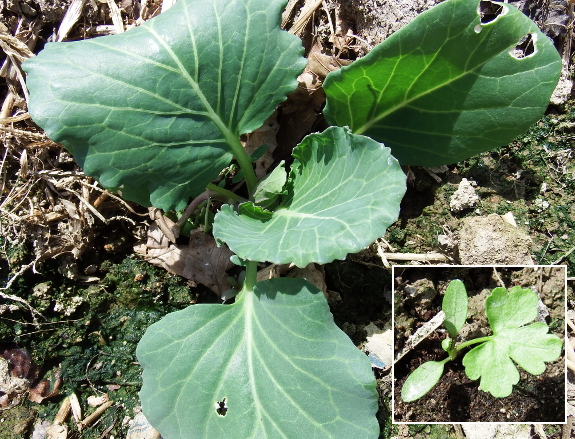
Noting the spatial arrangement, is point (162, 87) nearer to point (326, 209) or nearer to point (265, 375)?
point (326, 209)

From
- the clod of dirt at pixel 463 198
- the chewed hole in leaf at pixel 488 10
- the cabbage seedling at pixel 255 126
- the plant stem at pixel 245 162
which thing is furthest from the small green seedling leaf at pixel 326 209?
the chewed hole in leaf at pixel 488 10

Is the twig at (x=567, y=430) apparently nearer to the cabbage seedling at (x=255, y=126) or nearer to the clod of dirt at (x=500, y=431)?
the clod of dirt at (x=500, y=431)

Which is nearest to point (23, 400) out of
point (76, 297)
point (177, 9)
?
point (76, 297)

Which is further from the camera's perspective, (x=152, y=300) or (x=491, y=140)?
(x=152, y=300)

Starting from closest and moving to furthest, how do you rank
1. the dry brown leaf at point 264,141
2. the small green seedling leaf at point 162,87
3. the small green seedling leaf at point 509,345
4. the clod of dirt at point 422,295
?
the small green seedling leaf at point 162,87 → the small green seedling leaf at point 509,345 → the clod of dirt at point 422,295 → the dry brown leaf at point 264,141

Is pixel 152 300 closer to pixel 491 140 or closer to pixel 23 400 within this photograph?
pixel 23 400

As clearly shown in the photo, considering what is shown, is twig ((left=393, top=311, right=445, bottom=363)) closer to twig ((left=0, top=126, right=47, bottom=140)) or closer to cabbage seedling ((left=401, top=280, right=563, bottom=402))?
cabbage seedling ((left=401, top=280, right=563, bottom=402))
